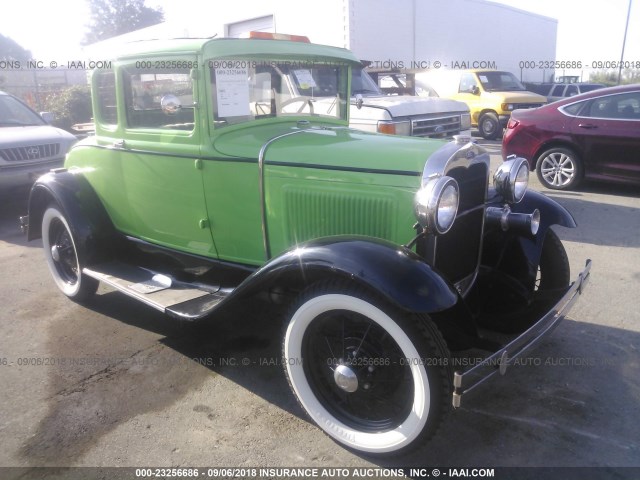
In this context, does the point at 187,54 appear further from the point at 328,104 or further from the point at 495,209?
the point at 495,209

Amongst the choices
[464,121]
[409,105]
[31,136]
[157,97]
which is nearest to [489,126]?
[464,121]

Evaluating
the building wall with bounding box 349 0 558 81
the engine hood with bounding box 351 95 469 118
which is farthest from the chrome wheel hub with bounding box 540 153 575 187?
the building wall with bounding box 349 0 558 81

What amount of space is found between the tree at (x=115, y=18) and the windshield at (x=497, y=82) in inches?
1903

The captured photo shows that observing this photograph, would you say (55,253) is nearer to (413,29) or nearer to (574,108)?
(574,108)

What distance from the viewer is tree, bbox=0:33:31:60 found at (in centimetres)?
4737

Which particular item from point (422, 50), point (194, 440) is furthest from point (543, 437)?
point (422, 50)

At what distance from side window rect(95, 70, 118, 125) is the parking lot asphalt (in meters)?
1.45

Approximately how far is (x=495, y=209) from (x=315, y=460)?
1805 millimetres

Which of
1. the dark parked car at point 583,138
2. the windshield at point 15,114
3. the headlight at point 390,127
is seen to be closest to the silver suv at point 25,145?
the windshield at point 15,114

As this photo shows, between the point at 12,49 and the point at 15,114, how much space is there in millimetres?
49641

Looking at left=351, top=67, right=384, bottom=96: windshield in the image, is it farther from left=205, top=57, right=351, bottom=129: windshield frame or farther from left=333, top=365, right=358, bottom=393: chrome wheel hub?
left=333, top=365, right=358, bottom=393: chrome wheel hub

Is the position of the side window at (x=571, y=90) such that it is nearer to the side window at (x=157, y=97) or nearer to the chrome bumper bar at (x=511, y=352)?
the chrome bumper bar at (x=511, y=352)

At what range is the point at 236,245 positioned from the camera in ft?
10.9

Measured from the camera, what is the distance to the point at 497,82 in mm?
13812
